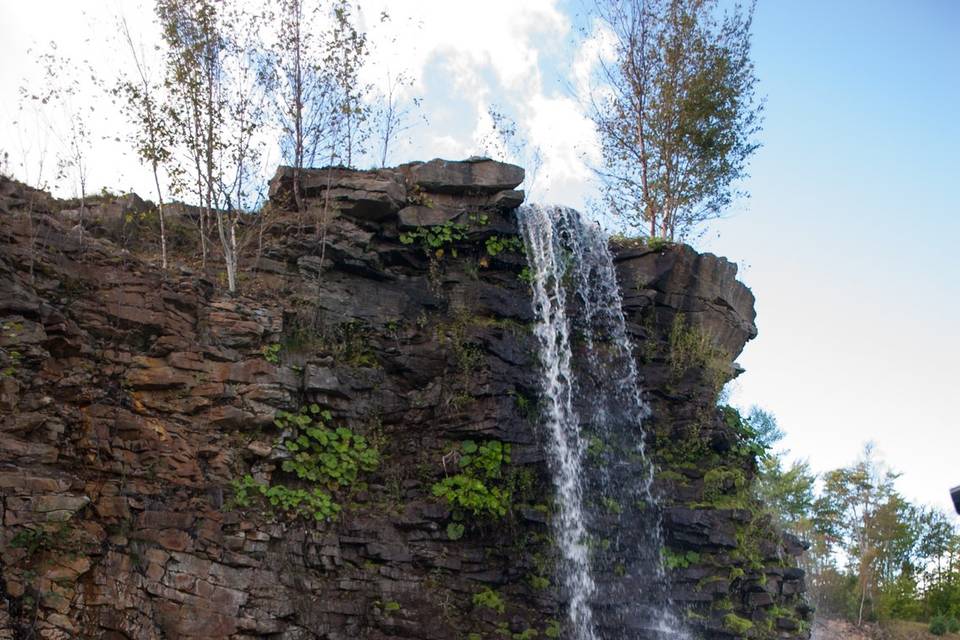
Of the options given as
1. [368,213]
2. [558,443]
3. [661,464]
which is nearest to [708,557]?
[661,464]

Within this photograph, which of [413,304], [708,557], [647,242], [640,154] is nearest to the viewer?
[708,557]

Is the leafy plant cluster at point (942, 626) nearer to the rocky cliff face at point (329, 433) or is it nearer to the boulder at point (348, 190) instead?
the rocky cliff face at point (329, 433)

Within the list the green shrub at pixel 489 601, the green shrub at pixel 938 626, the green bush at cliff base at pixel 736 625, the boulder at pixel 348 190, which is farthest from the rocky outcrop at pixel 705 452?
the green shrub at pixel 938 626

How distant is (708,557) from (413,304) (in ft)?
17.8

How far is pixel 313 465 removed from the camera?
10789 mm

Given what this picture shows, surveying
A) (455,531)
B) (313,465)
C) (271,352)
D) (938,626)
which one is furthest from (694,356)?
(938,626)

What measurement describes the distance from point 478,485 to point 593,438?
7.13 ft

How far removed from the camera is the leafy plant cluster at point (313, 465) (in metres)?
10.2

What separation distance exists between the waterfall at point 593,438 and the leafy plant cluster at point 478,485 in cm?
84

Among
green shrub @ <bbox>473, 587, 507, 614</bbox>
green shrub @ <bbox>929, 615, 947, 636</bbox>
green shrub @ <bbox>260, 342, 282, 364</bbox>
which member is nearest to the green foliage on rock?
green shrub @ <bbox>473, 587, 507, 614</bbox>

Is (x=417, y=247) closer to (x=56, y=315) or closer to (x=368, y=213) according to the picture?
(x=368, y=213)

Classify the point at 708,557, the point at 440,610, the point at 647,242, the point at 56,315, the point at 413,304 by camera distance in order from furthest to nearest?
the point at 647,242 < the point at 413,304 < the point at 708,557 < the point at 440,610 < the point at 56,315

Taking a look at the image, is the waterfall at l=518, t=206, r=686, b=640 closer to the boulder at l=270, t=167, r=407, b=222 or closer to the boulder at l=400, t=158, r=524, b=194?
the boulder at l=400, t=158, r=524, b=194

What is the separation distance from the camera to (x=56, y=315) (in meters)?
9.64
